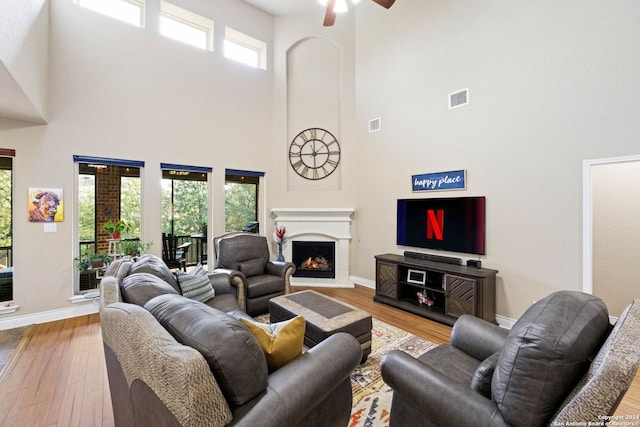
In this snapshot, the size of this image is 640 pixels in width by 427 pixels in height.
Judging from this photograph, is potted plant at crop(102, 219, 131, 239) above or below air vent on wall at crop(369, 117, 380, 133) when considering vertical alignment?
below

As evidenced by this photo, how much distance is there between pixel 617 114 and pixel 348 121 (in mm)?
3783

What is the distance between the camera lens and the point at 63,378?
7.94ft

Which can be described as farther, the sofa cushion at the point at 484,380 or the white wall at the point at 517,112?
the white wall at the point at 517,112

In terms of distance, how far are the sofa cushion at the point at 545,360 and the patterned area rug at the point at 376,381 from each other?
112cm

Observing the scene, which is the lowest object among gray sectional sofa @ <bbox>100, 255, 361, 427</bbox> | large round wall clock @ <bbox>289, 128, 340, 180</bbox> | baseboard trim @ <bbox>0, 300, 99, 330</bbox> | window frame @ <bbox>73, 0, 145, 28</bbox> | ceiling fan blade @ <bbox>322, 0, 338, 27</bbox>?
baseboard trim @ <bbox>0, 300, 99, 330</bbox>

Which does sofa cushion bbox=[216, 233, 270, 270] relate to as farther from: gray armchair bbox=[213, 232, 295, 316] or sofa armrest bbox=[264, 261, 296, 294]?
sofa armrest bbox=[264, 261, 296, 294]

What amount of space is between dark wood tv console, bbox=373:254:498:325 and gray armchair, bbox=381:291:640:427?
7.24ft

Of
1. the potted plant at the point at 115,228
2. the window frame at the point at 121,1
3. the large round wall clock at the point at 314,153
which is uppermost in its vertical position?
the window frame at the point at 121,1

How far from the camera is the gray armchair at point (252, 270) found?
3.64 meters

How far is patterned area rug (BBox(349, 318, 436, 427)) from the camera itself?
197 centimetres

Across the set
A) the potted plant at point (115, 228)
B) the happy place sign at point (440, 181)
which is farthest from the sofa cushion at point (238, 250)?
the happy place sign at point (440, 181)

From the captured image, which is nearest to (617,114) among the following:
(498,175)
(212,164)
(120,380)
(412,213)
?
(498,175)

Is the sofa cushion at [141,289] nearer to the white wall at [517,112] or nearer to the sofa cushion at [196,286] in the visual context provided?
the sofa cushion at [196,286]

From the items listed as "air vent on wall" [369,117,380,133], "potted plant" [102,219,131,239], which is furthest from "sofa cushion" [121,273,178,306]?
"air vent on wall" [369,117,380,133]
